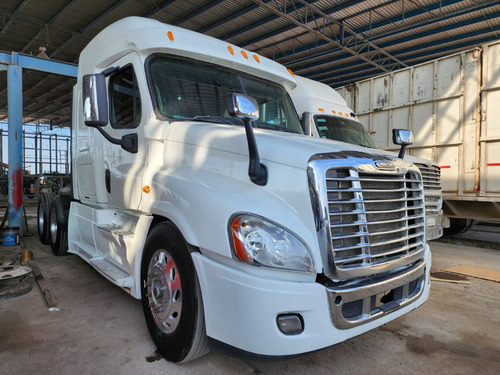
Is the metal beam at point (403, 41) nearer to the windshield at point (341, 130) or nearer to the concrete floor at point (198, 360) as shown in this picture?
the windshield at point (341, 130)

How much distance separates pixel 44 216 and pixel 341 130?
576 cm

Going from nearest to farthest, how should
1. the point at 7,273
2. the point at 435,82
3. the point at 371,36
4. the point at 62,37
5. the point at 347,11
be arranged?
the point at 7,273 < the point at 435,82 < the point at 347,11 < the point at 371,36 < the point at 62,37

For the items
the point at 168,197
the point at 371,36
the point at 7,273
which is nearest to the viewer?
the point at 168,197

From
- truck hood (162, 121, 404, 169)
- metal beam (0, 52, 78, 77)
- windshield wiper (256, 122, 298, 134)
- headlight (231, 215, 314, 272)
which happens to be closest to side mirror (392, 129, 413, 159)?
truck hood (162, 121, 404, 169)

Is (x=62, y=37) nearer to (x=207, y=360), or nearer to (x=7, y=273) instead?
(x=7, y=273)

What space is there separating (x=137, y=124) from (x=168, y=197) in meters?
0.99

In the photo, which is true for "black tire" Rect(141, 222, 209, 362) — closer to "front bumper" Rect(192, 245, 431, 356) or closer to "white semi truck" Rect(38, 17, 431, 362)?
"white semi truck" Rect(38, 17, 431, 362)

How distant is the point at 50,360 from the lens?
8.49ft

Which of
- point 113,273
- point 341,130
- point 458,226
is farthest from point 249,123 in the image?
point 458,226

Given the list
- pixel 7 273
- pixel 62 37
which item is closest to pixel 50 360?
pixel 7 273

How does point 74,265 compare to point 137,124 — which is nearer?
point 137,124

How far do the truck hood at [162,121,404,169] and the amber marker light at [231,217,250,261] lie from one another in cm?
47

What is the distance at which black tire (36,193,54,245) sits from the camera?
6.33 metres

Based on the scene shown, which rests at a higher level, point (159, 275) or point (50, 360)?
point (159, 275)
